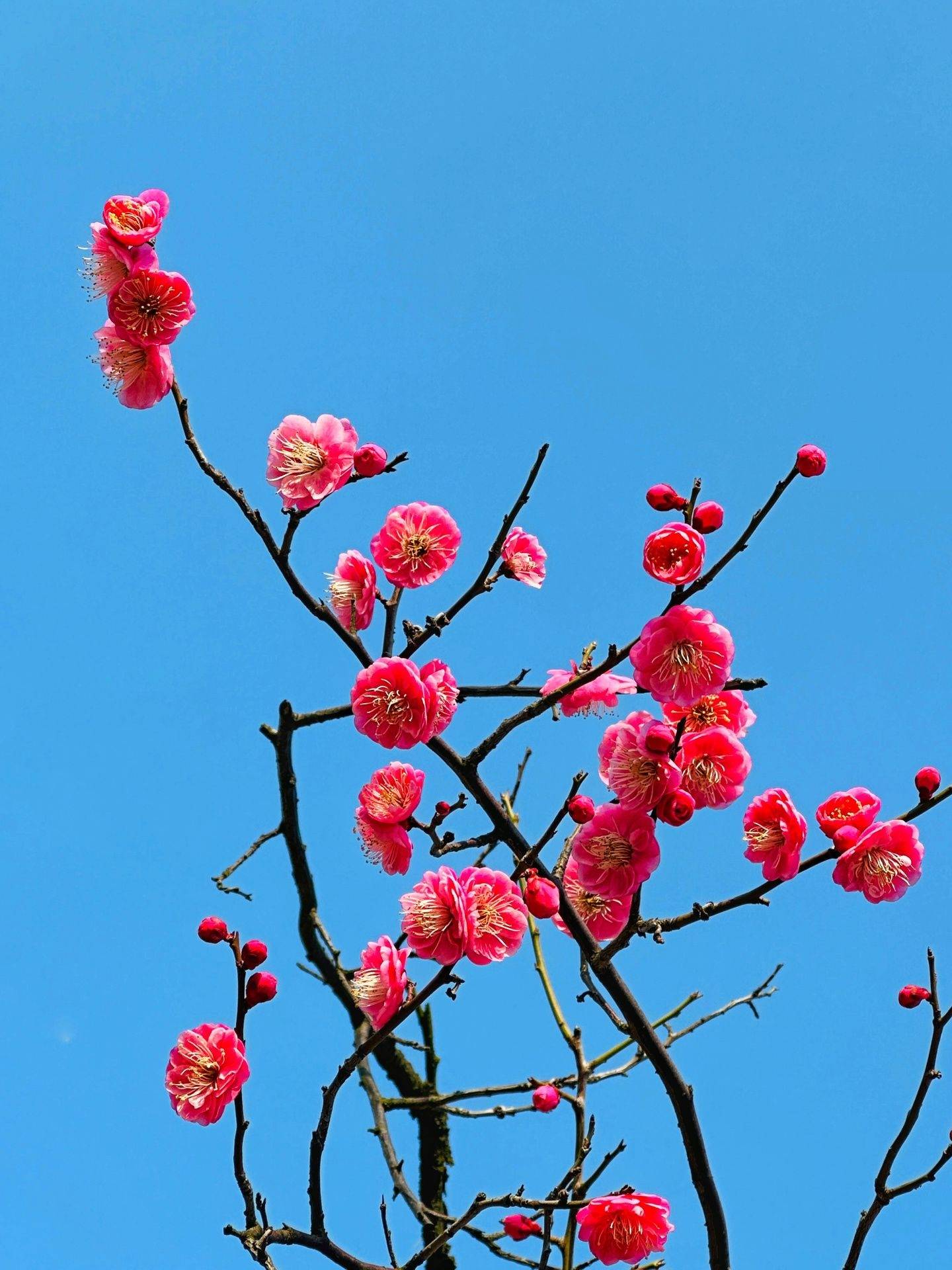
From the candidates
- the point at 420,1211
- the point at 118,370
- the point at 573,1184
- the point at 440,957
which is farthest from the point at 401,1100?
the point at 118,370

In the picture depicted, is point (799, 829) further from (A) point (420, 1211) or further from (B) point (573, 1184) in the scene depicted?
(A) point (420, 1211)

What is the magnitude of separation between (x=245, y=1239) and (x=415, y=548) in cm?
150

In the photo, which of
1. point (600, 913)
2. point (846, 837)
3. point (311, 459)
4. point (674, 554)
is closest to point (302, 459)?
point (311, 459)

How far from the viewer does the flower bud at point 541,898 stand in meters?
1.99

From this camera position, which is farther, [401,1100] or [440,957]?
[401,1100]

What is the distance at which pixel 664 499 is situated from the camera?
6.67ft

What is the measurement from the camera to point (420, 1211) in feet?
9.14

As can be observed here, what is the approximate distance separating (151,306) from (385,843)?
134cm

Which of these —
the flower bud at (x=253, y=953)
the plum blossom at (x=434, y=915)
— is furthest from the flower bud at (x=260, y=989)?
the plum blossom at (x=434, y=915)

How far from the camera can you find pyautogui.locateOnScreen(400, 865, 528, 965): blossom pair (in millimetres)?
2002

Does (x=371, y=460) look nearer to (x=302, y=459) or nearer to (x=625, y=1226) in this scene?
(x=302, y=459)

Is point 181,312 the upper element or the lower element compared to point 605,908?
upper

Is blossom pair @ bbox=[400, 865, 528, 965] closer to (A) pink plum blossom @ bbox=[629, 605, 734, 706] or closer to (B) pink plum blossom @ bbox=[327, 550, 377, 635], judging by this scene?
(A) pink plum blossom @ bbox=[629, 605, 734, 706]

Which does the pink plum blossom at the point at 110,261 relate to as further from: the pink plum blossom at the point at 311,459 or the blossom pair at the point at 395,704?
the blossom pair at the point at 395,704
